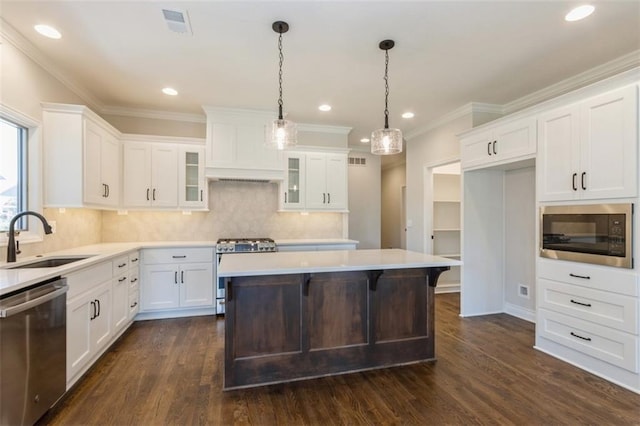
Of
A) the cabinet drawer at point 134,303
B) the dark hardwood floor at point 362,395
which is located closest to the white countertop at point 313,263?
the dark hardwood floor at point 362,395

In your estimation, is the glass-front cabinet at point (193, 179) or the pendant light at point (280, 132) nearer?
the pendant light at point (280, 132)

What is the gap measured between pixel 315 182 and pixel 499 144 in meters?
2.53

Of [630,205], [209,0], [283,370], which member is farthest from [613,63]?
[283,370]

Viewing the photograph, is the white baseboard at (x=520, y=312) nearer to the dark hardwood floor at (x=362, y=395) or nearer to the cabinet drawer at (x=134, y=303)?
the dark hardwood floor at (x=362, y=395)

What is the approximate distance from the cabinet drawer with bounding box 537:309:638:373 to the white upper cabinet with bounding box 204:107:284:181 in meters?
3.69

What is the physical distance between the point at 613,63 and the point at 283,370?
14.1ft

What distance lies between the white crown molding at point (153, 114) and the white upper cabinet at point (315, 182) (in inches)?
58.9

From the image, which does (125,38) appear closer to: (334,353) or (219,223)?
(219,223)

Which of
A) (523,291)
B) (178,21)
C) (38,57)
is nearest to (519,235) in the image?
(523,291)

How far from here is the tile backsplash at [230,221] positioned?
440 centimetres

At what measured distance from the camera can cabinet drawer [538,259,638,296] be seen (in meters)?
2.39

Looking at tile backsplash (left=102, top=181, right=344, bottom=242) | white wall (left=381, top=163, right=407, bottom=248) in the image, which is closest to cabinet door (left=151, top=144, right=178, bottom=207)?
tile backsplash (left=102, top=181, right=344, bottom=242)

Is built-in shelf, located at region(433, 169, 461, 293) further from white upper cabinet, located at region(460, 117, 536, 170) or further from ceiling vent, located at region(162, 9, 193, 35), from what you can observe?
ceiling vent, located at region(162, 9, 193, 35)

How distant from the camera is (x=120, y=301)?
3.25 metres
